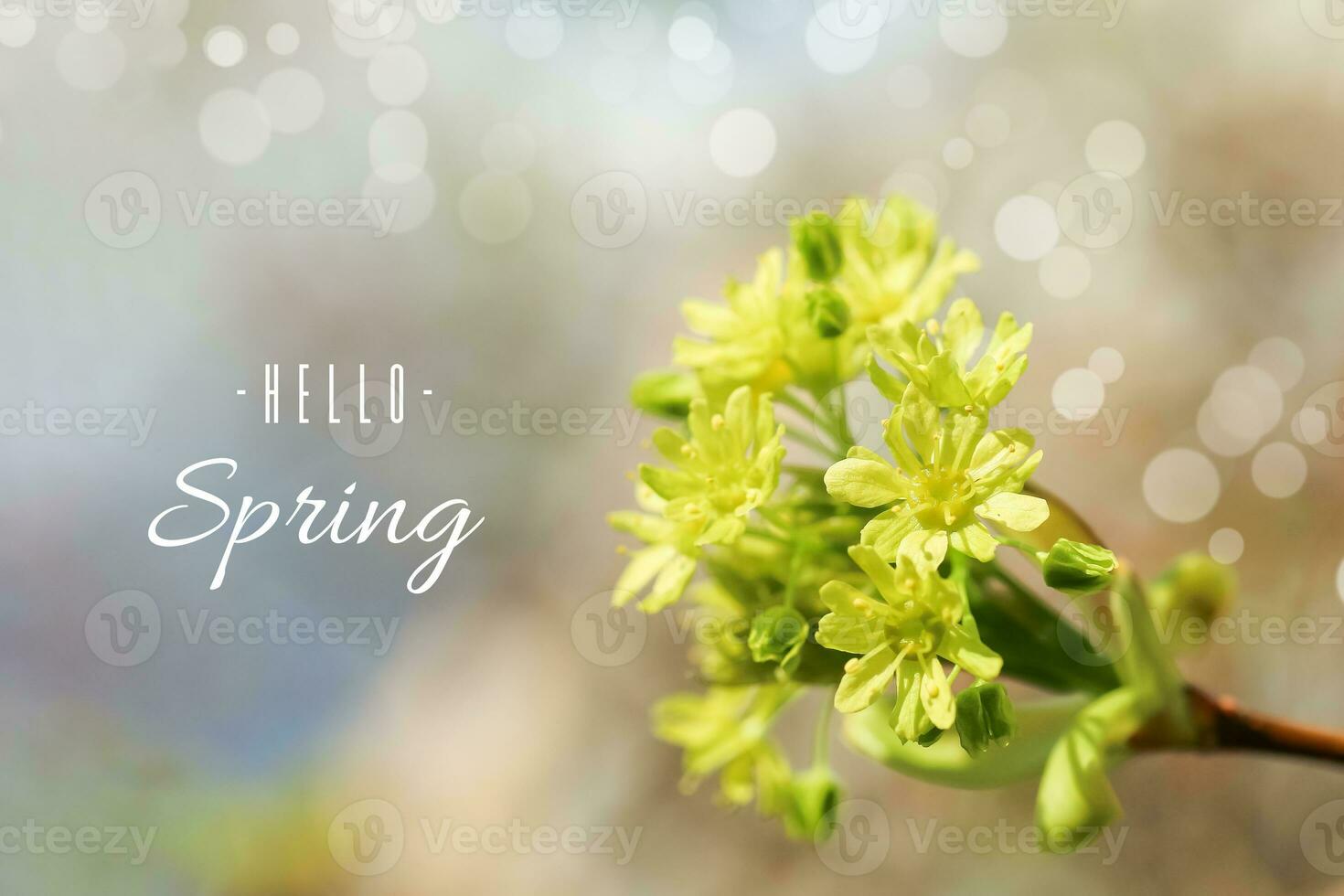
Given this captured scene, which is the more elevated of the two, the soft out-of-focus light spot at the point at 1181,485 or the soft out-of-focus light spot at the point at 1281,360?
the soft out-of-focus light spot at the point at 1281,360

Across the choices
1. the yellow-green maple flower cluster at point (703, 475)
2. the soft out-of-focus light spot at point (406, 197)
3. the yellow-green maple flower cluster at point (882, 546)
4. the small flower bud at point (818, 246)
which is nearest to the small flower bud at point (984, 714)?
the yellow-green maple flower cluster at point (882, 546)

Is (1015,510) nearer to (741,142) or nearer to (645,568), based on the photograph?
(645,568)

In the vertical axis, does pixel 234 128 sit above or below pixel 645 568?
→ above

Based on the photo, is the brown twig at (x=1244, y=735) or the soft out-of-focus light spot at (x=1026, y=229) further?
the soft out-of-focus light spot at (x=1026, y=229)

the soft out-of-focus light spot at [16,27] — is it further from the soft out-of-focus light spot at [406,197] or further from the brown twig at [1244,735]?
the brown twig at [1244,735]

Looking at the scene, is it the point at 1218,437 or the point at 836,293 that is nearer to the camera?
the point at 836,293

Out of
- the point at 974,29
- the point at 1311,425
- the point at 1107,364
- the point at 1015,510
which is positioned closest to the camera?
the point at 1015,510

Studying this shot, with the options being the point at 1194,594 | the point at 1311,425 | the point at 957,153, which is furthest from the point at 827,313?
the point at 957,153
